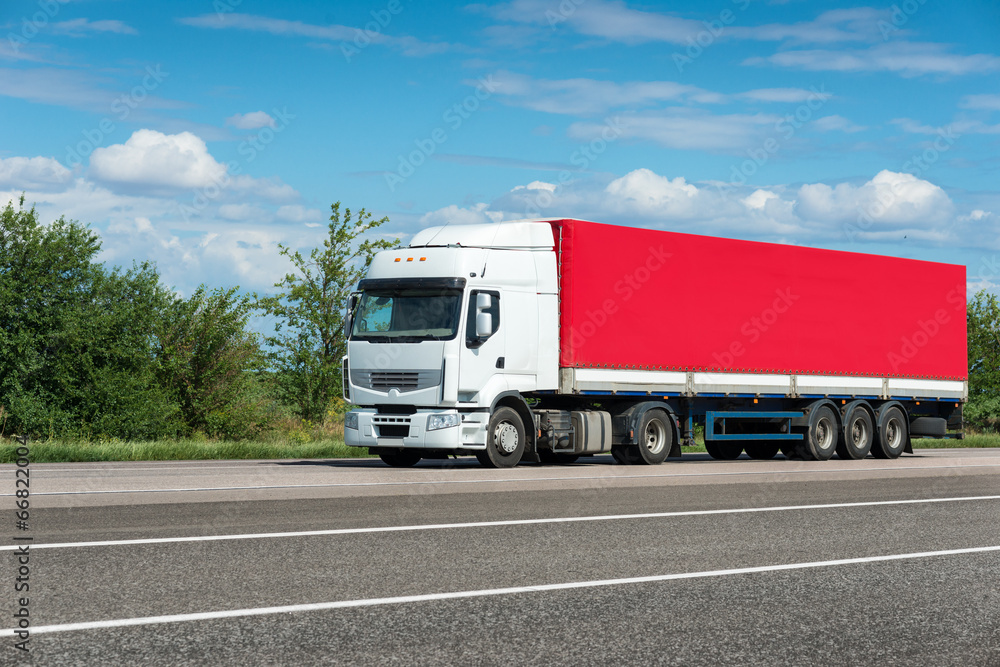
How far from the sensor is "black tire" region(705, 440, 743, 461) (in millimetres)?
23312

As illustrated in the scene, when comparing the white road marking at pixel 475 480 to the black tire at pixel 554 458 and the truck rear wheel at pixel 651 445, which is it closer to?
the truck rear wheel at pixel 651 445

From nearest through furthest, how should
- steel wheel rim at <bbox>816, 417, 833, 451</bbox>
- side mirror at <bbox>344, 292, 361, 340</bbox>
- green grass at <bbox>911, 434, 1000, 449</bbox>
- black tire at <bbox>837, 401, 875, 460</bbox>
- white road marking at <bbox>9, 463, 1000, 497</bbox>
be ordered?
1. white road marking at <bbox>9, 463, 1000, 497</bbox>
2. side mirror at <bbox>344, 292, 361, 340</bbox>
3. steel wheel rim at <bbox>816, 417, 833, 451</bbox>
4. black tire at <bbox>837, 401, 875, 460</bbox>
5. green grass at <bbox>911, 434, 1000, 449</bbox>

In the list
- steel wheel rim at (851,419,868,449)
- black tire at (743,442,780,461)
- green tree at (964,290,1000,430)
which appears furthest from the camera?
green tree at (964,290,1000,430)

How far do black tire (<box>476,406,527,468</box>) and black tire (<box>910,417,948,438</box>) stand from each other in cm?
1083

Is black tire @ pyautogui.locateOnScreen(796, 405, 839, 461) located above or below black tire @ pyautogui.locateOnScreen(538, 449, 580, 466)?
above

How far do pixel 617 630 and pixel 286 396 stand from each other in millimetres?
25165

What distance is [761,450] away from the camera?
2327cm

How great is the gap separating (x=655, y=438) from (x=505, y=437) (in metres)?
3.32

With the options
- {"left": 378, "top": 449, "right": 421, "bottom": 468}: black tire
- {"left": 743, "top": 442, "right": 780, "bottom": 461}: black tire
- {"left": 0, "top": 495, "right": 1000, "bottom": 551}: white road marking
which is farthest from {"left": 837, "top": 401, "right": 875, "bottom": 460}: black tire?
{"left": 0, "top": 495, "right": 1000, "bottom": 551}: white road marking

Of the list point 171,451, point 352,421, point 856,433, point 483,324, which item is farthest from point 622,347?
point 171,451

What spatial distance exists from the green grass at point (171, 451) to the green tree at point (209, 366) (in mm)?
5133

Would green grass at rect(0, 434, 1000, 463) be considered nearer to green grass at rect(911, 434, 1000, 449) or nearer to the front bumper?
the front bumper

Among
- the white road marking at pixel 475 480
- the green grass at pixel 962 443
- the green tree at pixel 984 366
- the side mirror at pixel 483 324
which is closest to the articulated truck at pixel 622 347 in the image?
the side mirror at pixel 483 324

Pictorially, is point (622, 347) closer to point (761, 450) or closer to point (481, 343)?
point (481, 343)
